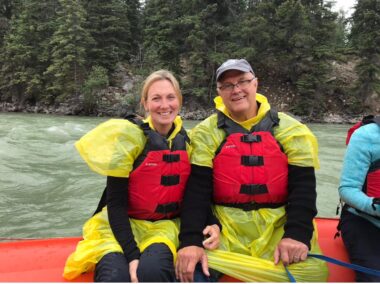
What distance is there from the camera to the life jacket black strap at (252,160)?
201 centimetres

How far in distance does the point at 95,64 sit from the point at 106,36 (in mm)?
2502

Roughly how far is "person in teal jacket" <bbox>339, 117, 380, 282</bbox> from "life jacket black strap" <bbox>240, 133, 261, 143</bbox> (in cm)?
50

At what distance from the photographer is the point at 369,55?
21953 mm

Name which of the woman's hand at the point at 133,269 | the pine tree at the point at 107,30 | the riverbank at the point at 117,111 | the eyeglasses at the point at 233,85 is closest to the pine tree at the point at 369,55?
the riverbank at the point at 117,111

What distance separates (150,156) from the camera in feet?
6.77

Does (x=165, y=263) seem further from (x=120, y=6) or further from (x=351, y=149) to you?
(x=120, y=6)

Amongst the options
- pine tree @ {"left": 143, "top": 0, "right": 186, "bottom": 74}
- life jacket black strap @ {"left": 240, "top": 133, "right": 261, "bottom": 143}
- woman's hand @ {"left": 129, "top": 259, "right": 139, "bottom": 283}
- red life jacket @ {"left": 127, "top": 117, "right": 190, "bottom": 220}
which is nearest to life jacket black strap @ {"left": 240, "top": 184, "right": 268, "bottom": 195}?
life jacket black strap @ {"left": 240, "top": 133, "right": 261, "bottom": 143}

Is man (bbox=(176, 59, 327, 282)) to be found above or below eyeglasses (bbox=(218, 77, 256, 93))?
below

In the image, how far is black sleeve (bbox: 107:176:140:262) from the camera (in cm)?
184

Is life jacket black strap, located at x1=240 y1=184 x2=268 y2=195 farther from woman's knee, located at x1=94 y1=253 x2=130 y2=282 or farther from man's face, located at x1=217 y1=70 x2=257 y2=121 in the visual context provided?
woman's knee, located at x1=94 y1=253 x2=130 y2=282

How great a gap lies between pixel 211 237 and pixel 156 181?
420 mm

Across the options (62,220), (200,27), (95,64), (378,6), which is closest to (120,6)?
(95,64)

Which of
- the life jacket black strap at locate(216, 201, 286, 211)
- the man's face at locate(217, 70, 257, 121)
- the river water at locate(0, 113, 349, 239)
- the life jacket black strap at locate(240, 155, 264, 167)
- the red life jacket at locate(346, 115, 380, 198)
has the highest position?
the man's face at locate(217, 70, 257, 121)

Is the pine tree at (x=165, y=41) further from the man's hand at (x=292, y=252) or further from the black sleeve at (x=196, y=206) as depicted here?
the man's hand at (x=292, y=252)
